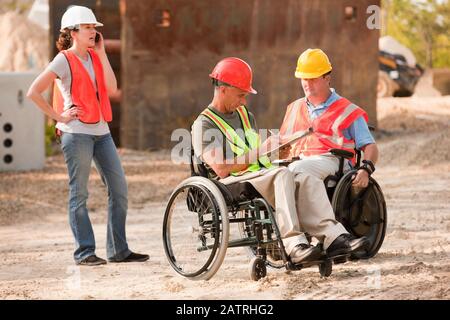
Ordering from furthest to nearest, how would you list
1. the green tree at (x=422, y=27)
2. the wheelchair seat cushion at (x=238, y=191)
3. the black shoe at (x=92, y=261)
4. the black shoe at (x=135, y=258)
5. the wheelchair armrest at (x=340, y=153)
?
the green tree at (x=422, y=27) → the black shoe at (x=135, y=258) → the black shoe at (x=92, y=261) → the wheelchair armrest at (x=340, y=153) → the wheelchair seat cushion at (x=238, y=191)

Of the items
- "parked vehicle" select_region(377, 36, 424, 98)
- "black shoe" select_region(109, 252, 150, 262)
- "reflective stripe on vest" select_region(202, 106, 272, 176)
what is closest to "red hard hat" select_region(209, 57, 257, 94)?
"reflective stripe on vest" select_region(202, 106, 272, 176)

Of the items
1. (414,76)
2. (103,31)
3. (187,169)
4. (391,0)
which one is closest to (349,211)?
(187,169)

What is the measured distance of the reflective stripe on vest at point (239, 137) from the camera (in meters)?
6.82

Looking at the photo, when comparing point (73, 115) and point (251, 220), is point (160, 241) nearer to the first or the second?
point (73, 115)

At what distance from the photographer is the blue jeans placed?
24.7 ft

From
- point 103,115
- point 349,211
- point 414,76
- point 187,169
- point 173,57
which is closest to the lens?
point 349,211

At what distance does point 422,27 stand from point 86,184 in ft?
76.9

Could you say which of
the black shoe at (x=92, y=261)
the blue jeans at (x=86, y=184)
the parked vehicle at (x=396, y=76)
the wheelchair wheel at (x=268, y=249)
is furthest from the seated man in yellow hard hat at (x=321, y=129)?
the parked vehicle at (x=396, y=76)

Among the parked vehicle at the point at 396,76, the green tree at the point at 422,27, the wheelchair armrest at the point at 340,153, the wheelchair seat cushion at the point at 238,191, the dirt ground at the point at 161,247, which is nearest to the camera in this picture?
the dirt ground at the point at 161,247

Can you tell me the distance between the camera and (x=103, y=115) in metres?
7.64

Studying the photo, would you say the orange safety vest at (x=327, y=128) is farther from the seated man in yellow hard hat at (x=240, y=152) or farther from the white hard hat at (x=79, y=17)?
the white hard hat at (x=79, y=17)

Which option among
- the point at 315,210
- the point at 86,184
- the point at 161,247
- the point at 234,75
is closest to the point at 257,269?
the point at 315,210
